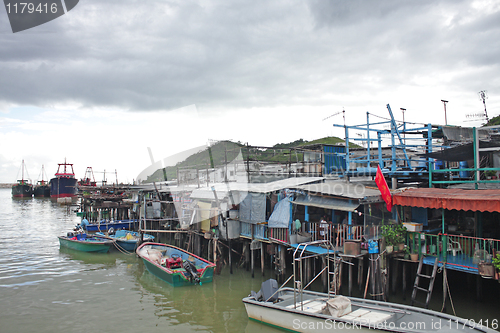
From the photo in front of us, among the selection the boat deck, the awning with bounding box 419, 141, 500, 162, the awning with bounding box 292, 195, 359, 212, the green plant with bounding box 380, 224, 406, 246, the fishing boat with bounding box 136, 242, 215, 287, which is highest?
the awning with bounding box 419, 141, 500, 162

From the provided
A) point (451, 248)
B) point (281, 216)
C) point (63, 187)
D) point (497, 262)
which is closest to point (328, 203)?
point (281, 216)

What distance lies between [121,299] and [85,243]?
930cm

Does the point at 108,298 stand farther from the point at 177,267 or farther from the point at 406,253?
the point at 406,253

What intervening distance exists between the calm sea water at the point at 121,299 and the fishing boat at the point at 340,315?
0.85 m

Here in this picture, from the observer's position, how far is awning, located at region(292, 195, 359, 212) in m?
12.6

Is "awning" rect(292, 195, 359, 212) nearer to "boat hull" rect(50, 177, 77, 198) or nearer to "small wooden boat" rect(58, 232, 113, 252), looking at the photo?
"small wooden boat" rect(58, 232, 113, 252)

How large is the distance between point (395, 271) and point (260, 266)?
23.1 feet

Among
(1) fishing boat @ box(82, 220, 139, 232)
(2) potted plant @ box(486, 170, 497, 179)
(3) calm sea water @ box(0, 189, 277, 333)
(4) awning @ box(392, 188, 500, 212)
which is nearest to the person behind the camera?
(4) awning @ box(392, 188, 500, 212)

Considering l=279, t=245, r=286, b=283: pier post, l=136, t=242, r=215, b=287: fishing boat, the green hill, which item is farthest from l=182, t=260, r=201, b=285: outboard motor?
the green hill

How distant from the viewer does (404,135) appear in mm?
15680

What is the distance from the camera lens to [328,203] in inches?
531

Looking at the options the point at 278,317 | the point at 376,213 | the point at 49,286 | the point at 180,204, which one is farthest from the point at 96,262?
the point at 376,213

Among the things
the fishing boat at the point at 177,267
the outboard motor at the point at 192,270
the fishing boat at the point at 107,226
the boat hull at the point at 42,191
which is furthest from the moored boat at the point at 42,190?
the outboard motor at the point at 192,270

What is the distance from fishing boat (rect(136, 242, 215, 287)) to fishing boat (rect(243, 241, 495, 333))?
13.7 ft
